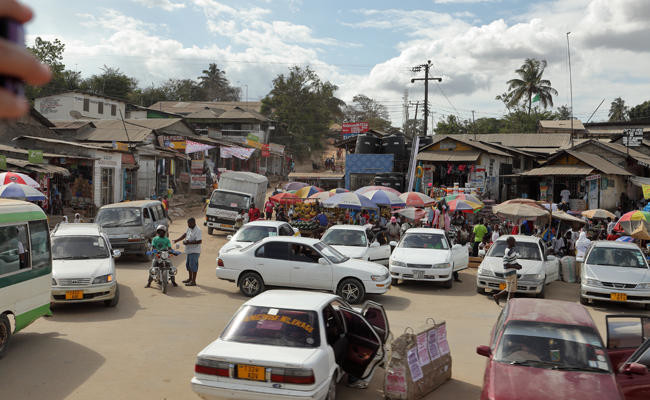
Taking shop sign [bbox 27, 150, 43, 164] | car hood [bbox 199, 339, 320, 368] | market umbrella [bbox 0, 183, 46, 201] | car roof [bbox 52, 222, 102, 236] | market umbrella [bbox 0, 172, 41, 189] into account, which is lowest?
car hood [bbox 199, 339, 320, 368]

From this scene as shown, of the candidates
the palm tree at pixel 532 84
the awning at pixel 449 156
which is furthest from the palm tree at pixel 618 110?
the awning at pixel 449 156

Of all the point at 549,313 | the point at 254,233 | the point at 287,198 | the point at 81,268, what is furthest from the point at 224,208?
the point at 549,313

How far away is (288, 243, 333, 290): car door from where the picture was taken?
12688 mm

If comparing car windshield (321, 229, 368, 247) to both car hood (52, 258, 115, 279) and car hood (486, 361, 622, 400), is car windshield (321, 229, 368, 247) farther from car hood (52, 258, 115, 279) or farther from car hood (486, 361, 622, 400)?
car hood (486, 361, 622, 400)

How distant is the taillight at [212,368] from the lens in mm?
5770

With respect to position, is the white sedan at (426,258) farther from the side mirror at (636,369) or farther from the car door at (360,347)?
the side mirror at (636,369)

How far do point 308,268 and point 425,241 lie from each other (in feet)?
15.8

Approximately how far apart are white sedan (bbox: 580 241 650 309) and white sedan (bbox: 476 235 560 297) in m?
1.06

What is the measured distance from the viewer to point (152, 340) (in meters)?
9.27

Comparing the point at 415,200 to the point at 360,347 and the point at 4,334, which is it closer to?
the point at 360,347

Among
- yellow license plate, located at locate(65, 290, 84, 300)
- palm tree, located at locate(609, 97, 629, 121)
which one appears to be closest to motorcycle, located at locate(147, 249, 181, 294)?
yellow license plate, located at locate(65, 290, 84, 300)

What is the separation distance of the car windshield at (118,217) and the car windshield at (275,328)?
1219 cm

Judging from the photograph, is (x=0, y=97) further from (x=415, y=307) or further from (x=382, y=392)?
(x=415, y=307)

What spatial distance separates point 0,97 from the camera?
1.45 metres
